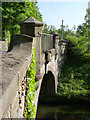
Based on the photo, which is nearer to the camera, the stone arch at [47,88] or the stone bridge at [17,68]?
→ the stone bridge at [17,68]

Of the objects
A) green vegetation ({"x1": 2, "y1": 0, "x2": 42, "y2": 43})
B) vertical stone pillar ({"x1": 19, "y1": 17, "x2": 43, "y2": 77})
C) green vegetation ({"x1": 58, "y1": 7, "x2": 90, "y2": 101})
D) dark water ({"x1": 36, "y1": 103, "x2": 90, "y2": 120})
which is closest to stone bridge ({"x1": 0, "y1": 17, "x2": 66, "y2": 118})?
vertical stone pillar ({"x1": 19, "y1": 17, "x2": 43, "y2": 77})

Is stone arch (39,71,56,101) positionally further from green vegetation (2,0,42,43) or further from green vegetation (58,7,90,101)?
green vegetation (2,0,42,43)

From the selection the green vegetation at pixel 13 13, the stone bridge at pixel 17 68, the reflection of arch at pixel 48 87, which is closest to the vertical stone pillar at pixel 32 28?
the stone bridge at pixel 17 68

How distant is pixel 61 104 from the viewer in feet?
32.6

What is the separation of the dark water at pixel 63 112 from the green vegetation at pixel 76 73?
2.12 ft

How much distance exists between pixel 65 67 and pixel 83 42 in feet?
9.40

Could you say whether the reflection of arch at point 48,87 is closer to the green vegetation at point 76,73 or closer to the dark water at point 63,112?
the green vegetation at point 76,73

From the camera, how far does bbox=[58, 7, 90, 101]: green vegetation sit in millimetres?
10164

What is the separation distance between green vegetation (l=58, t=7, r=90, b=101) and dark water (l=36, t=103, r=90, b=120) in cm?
65

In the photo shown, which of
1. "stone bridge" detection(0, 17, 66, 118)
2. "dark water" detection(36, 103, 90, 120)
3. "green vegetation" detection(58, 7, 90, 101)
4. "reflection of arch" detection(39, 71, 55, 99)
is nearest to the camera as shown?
"stone bridge" detection(0, 17, 66, 118)

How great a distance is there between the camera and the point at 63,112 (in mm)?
9086

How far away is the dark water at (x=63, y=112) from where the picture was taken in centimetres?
861

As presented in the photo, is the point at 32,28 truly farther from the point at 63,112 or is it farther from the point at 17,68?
the point at 63,112

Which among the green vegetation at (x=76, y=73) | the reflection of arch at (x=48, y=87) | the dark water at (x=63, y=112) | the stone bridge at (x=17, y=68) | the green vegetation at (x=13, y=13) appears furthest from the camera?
the green vegetation at (x=13, y=13)
